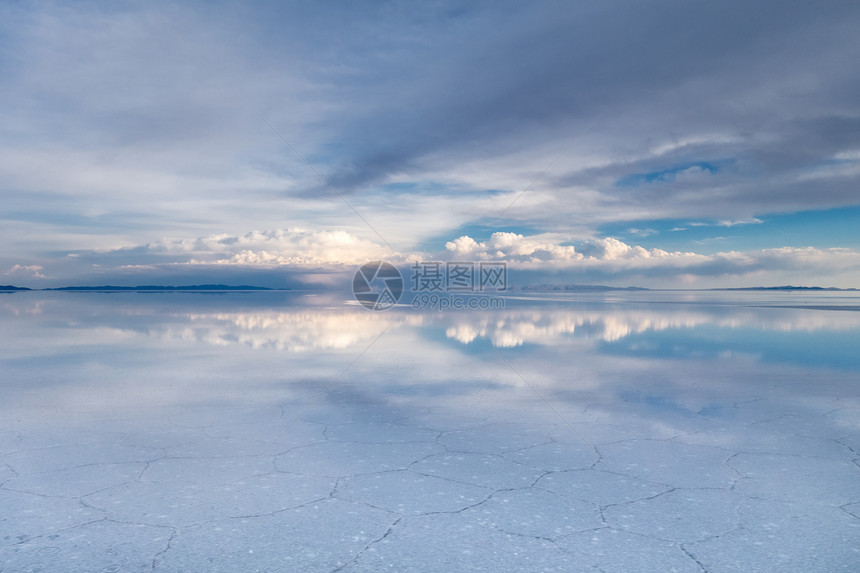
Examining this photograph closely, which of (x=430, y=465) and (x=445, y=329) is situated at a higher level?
(x=445, y=329)

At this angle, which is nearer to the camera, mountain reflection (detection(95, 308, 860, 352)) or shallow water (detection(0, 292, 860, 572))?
shallow water (detection(0, 292, 860, 572))

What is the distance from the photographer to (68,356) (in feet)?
35.6

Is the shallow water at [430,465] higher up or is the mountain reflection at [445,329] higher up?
the mountain reflection at [445,329]

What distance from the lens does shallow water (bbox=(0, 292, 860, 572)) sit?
10.5 ft

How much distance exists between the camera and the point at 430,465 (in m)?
4.61

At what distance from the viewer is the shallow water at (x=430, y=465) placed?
10.5 ft

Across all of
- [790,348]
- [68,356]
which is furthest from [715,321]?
[68,356]

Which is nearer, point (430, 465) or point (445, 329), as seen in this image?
point (430, 465)

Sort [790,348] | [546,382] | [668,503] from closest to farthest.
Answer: [668,503] → [546,382] → [790,348]

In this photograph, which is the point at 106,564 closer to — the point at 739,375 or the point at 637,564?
the point at 637,564

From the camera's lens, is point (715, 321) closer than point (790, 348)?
No

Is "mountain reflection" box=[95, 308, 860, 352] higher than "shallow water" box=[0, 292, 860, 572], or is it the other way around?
"mountain reflection" box=[95, 308, 860, 352]

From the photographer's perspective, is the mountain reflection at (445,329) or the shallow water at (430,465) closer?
the shallow water at (430,465)

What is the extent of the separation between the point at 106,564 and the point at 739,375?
9.09m
